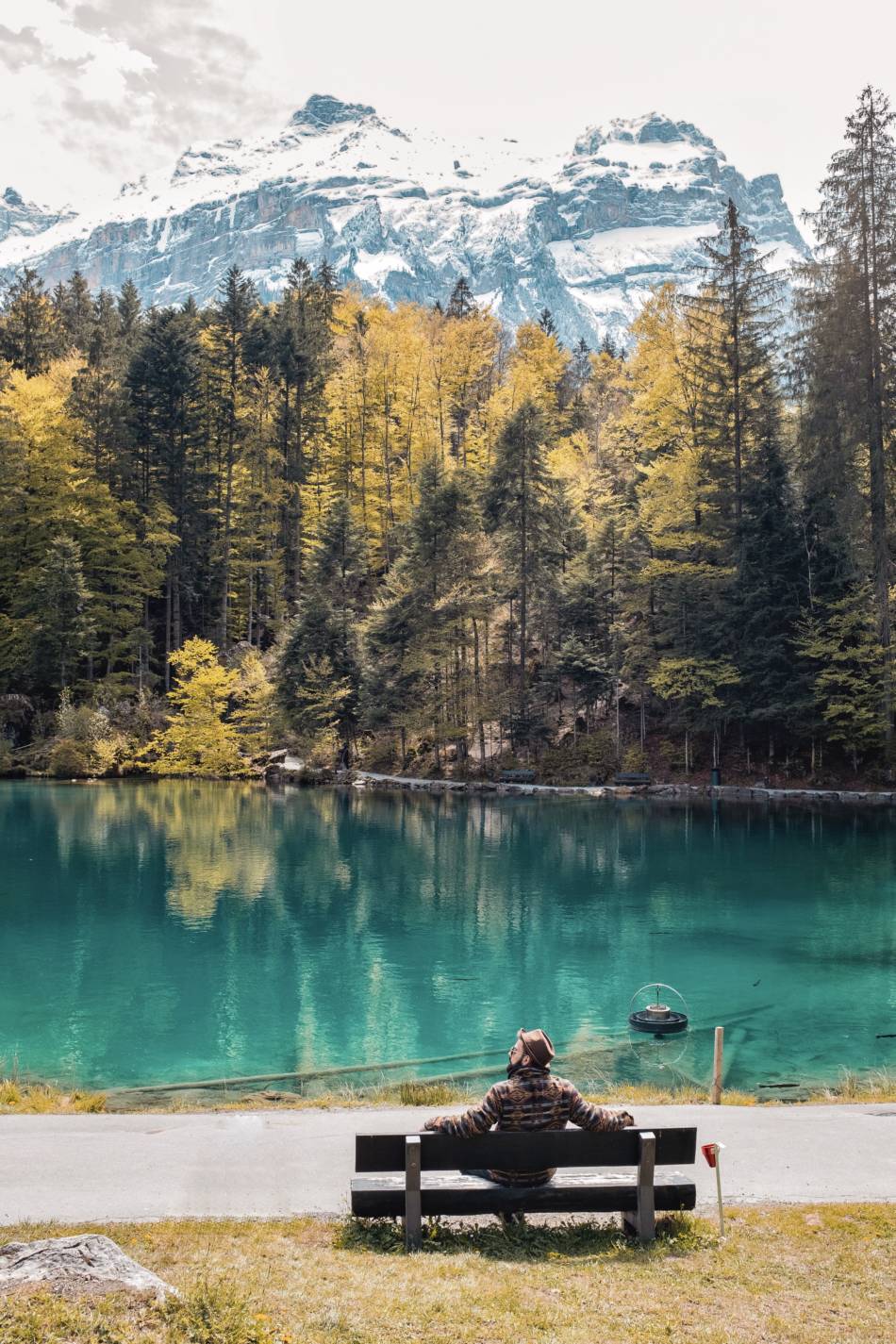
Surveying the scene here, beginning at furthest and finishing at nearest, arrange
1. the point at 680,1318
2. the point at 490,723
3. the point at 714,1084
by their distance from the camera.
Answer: the point at 490,723 → the point at 714,1084 → the point at 680,1318

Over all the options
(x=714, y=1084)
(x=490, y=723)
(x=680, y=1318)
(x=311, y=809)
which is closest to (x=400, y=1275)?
(x=680, y=1318)

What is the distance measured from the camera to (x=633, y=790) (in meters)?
42.0

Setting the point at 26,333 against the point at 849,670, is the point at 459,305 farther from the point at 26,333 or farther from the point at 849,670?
the point at 849,670

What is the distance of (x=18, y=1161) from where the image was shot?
750 cm

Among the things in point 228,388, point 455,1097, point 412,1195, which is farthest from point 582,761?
point 412,1195

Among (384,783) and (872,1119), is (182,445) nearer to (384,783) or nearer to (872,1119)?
(384,783)

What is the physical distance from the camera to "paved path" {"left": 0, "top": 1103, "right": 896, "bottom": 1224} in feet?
22.2

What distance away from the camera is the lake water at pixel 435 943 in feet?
44.9

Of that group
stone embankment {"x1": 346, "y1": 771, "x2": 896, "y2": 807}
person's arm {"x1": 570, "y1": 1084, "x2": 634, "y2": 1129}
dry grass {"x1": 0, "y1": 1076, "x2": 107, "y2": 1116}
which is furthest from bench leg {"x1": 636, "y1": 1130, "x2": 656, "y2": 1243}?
stone embankment {"x1": 346, "y1": 771, "x2": 896, "y2": 807}

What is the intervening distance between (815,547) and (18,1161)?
40380 millimetres

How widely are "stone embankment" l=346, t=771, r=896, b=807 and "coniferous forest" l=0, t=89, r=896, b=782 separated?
1551 millimetres

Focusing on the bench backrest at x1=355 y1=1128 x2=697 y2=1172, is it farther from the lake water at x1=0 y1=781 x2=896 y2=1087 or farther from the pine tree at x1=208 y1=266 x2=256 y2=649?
the pine tree at x1=208 y1=266 x2=256 y2=649

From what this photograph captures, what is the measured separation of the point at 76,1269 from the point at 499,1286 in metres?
2.15

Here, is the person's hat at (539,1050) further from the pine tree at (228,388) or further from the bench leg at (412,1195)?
the pine tree at (228,388)
